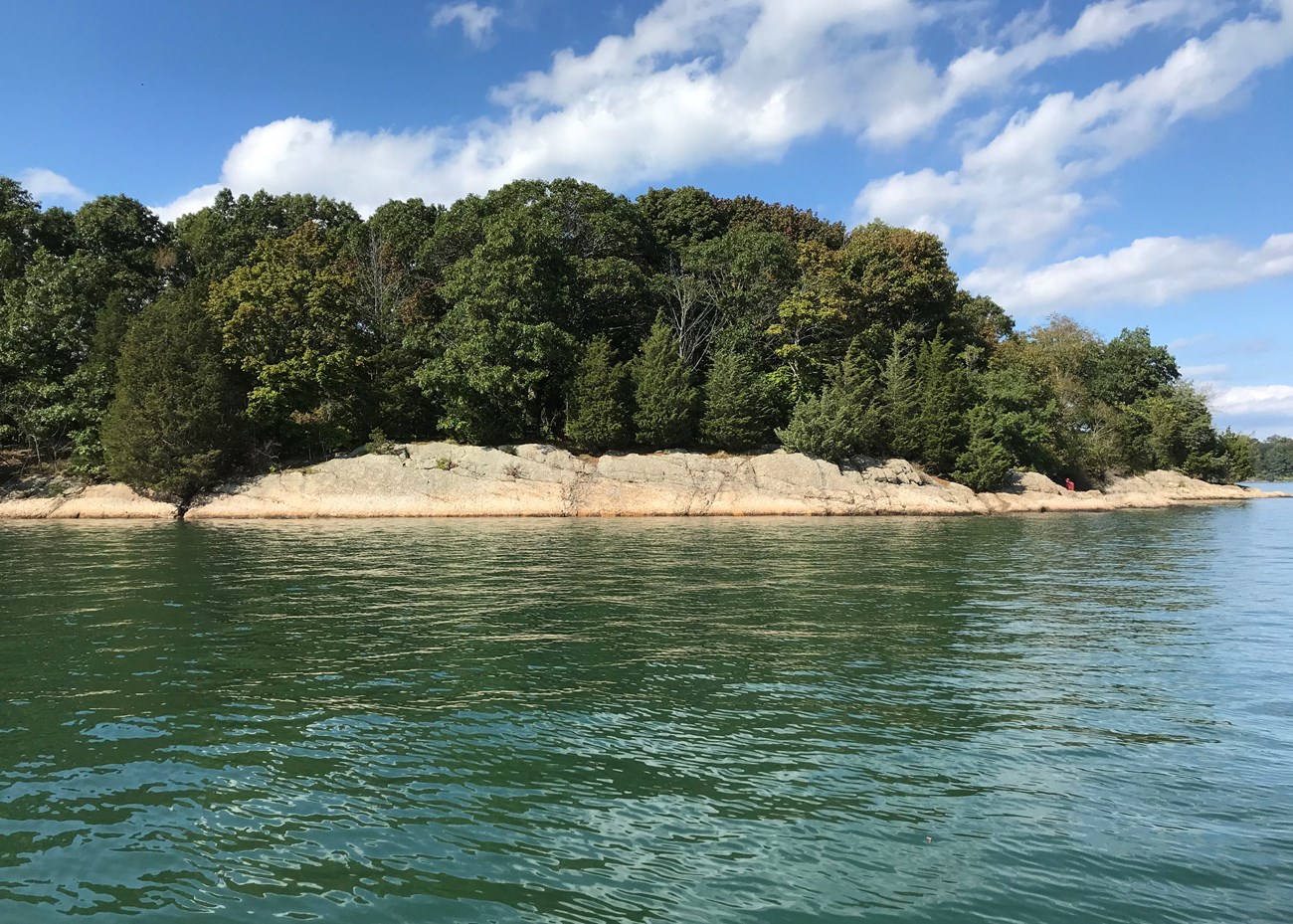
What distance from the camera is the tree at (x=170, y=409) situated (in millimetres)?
42719

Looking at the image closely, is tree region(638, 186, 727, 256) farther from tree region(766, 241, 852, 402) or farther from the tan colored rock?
the tan colored rock

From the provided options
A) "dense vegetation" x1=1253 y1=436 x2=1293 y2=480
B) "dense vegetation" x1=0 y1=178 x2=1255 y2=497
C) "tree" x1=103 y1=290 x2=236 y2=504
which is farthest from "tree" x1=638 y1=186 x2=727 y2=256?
"dense vegetation" x1=1253 y1=436 x2=1293 y2=480

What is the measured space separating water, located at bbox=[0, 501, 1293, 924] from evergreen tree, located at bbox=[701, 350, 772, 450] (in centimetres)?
3231

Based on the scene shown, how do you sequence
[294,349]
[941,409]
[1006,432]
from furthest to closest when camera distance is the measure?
[1006,432] < [941,409] < [294,349]

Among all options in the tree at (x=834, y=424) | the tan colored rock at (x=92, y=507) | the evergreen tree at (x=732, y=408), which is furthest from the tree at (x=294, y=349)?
the tree at (x=834, y=424)

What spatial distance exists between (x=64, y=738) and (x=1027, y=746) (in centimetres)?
1051

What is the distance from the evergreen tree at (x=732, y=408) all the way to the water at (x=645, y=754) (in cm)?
3231

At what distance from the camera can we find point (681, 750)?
321 inches

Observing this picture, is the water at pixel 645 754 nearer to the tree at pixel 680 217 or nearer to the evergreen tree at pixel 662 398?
the evergreen tree at pixel 662 398

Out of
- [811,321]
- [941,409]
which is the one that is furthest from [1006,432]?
[811,321]

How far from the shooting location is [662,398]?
50.2m

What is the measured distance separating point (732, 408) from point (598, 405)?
8.72 metres

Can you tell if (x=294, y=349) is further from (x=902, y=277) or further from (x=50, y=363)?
(x=902, y=277)

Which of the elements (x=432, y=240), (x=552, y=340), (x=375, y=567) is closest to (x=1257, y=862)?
(x=375, y=567)
